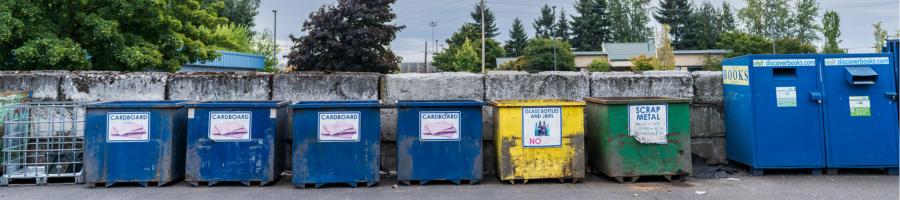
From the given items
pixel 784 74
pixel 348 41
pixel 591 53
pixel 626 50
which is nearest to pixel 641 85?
pixel 784 74

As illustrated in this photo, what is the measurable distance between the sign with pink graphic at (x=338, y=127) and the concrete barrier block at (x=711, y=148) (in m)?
4.42

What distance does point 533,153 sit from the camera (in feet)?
15.8

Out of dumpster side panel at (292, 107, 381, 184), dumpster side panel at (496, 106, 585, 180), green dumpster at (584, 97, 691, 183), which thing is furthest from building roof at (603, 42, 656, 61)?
dumpster side panel at (292, 107, 381, 184)

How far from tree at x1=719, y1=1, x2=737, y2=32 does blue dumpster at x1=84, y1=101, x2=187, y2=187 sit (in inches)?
2712

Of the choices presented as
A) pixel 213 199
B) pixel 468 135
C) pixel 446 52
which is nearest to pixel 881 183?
pixel 468 135

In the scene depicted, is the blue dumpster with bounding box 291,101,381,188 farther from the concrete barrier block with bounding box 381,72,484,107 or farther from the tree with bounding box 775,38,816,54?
the tree with bounding box 775,38,816,54

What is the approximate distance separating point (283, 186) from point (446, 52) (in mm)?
49154

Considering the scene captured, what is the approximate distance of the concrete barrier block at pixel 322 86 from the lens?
581cm

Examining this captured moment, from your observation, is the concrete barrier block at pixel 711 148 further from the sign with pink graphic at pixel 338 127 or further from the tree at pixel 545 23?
the tree at pixel 545 23

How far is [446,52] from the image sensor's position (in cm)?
5353

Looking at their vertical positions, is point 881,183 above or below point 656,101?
below

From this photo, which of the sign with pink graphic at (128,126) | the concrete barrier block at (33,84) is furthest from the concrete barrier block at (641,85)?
the concrete barrier block at (33,84)

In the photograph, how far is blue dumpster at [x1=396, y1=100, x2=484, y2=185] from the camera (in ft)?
15.7

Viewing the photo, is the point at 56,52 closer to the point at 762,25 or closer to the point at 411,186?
the point at 411,186
